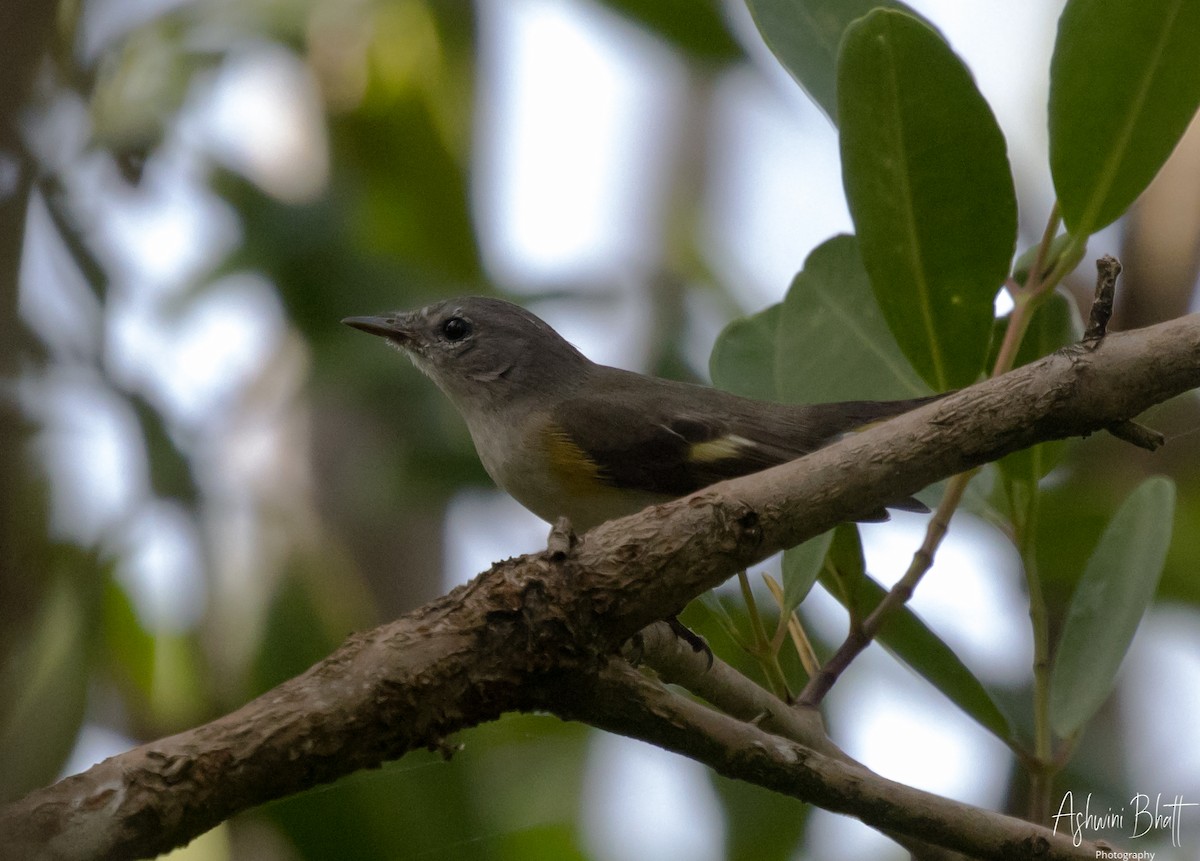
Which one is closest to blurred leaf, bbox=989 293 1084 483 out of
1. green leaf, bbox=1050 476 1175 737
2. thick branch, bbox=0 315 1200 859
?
green leaf, bbox=1050 476 1175 737

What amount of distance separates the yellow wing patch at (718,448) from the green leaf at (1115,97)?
1.04 meters

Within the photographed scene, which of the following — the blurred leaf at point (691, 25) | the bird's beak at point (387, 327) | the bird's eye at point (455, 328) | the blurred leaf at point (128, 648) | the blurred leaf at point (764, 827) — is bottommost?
the blurred leaf at point (764, 827)

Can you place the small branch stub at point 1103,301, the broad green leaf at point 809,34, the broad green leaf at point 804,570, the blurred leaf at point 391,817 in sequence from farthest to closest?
the blurred leaf at point 391,817
the broad green leaf at point 809,34
the broad green leaf at point 804,570
the small branch stub at point 1103,301

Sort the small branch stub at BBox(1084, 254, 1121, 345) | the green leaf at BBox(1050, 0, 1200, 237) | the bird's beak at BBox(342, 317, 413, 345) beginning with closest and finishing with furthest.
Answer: the small branch stub at BBox(1084, 254, 1121, 345), the green leaf at BBox(1050, 0, 1200, 237), the bird's beak at BBox(342, 317, 413, 345)

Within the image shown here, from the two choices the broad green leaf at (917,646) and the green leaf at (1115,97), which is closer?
the green leaf at (1115,97)


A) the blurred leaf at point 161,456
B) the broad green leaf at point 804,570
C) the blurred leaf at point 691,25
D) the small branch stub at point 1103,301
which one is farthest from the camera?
the blurred leaf at point 691,25

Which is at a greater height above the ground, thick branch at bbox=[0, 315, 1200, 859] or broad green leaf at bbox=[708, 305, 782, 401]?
broad green leaf at bbox=[708, 305, 782, 401]

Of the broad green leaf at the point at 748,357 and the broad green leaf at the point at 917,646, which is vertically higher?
the broad green leaf at the point at 748,357

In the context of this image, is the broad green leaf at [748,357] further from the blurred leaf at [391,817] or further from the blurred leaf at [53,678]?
the blurred leaf at [53,678]

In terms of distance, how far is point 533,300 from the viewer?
4527mm

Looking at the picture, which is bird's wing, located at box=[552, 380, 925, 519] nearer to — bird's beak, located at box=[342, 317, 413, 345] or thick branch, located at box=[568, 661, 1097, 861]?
bird's beak, located at box=[342, 317, 413, 345]

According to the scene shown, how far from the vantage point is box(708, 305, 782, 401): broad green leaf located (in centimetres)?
282

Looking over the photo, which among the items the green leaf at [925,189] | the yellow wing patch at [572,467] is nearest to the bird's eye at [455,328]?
the yellow wing patch at [572,467]

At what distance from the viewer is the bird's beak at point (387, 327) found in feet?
13.1
